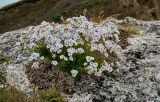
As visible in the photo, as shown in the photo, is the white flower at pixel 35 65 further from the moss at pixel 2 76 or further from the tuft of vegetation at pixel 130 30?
the tuft of vegetation at pixel 130 30

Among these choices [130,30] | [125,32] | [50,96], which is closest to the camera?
[50,96]

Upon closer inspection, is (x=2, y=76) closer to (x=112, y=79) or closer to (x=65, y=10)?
(x=112, y=79)

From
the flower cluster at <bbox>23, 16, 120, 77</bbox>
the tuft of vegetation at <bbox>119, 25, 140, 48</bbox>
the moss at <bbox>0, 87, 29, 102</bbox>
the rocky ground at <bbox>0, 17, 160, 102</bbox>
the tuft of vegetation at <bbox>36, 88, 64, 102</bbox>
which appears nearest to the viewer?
the moss at <bbox>0, 87, 29, 102</bbox>

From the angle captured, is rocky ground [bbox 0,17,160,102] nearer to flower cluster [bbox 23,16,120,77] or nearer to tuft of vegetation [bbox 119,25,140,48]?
tuft of vegetation [bbox 119,25,140,48]

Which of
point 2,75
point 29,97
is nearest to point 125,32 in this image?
point 2,75

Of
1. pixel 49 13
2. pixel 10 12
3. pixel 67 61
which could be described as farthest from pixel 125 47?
pixel 10 12

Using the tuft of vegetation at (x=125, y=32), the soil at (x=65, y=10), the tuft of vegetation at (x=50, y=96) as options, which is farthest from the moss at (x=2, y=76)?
the soil at (x=65, y=10)

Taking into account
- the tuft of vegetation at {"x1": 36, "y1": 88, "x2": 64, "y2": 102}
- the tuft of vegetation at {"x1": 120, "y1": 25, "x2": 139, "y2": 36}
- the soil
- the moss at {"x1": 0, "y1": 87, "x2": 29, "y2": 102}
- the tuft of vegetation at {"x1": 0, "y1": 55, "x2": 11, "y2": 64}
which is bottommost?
the soil

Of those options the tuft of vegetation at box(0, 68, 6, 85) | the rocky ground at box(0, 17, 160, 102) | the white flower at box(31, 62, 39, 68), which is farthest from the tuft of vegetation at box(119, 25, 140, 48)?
the tuft of vegetation at box(0, 68, 6, 85)
